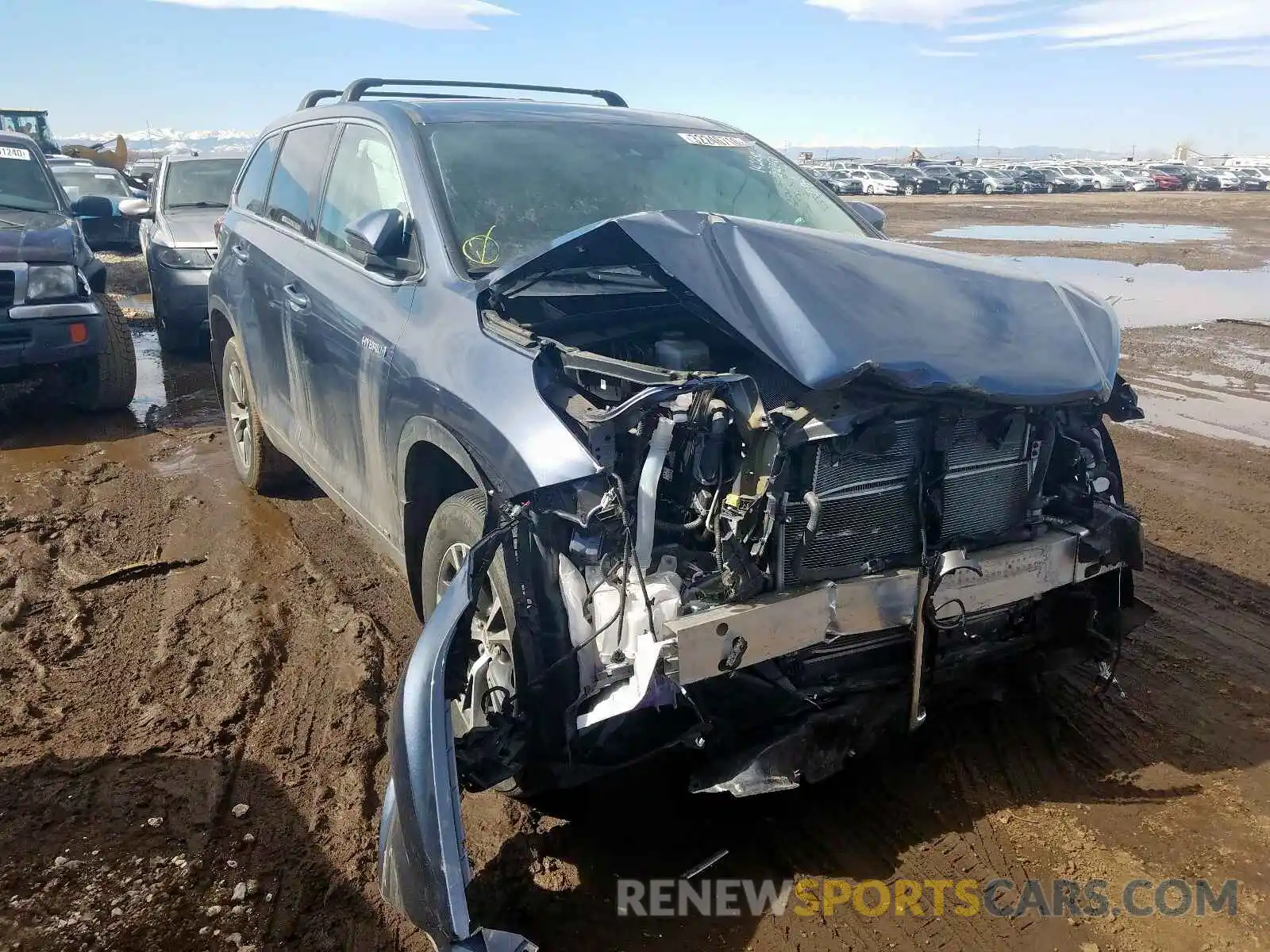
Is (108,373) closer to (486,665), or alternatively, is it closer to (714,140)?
(714,140)

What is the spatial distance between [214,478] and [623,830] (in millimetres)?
4229

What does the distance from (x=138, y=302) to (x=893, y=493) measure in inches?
534

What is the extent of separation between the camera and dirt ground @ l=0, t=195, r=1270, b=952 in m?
2.58

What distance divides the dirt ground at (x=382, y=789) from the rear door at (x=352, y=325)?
29.4 inches

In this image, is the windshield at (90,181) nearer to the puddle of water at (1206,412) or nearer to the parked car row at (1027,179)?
the puddle of water at (1206,412)

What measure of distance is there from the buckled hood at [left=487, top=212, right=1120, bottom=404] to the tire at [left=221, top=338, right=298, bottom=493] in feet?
9.41

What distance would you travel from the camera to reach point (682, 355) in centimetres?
290

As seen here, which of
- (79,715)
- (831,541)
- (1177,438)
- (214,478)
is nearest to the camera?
(831,541)

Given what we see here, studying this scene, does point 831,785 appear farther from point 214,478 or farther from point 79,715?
point 214,478

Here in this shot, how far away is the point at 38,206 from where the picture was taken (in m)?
7.47

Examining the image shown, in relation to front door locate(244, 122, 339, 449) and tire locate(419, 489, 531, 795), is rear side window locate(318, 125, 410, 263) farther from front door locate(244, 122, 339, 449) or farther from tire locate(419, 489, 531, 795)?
tire locate(419, 489, 531, 795)

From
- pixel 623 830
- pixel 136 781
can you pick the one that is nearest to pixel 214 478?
pixel 136 781

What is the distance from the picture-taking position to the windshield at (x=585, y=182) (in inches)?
139

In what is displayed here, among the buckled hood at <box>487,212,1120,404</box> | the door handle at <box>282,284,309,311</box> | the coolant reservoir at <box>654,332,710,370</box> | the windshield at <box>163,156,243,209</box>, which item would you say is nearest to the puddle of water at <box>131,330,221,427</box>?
the windshield at <box>163,156,243,209</box>
